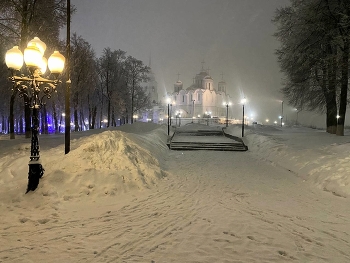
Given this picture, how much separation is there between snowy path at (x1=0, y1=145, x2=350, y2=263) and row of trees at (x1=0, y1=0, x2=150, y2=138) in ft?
15.3

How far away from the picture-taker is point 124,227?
17.7 feet

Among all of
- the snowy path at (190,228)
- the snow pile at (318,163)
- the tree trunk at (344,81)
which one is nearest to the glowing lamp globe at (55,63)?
the snowy path at (190,228)

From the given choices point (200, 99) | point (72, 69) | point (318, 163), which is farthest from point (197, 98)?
point (318, 163)

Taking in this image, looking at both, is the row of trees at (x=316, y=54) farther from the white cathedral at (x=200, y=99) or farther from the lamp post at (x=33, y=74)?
the white cathedral at (x=200, y=99)

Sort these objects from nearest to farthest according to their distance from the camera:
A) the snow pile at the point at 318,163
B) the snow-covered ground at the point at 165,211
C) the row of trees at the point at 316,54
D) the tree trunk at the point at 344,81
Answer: the snow-covered ground at the point at 165,211
the snow pile at the point at 318,163
the tree trunk at the point at 344,81
the row of trees at the point at 316,54

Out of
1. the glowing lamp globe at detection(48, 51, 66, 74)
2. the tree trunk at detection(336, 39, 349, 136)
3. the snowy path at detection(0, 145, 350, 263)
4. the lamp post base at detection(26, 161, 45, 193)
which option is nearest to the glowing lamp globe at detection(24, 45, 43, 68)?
the glowing lamp globe at detection(48, 51, 66, 74)

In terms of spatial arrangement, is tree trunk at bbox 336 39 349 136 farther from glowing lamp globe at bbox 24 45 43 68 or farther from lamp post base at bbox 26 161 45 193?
lamp post base at bbox 26 161 45 193

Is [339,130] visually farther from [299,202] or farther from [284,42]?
[299,202]

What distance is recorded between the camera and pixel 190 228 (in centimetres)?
537

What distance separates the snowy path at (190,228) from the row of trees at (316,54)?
11568mm

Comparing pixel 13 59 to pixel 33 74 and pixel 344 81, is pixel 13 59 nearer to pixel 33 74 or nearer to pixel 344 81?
pixel 33 74

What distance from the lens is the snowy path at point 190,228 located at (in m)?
4.29

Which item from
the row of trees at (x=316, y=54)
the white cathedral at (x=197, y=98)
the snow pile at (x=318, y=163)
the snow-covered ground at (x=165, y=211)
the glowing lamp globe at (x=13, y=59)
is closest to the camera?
the snow-covered ground at (x=165, y=211)

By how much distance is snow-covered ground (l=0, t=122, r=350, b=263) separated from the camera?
4.41 meters
